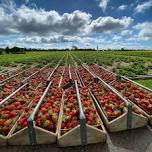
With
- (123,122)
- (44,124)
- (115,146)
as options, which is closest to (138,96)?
(123,122)

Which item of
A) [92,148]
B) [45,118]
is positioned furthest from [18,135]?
[92,148]

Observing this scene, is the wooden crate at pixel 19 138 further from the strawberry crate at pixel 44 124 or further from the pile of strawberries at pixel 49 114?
the pile of strawberries at pixel 49 114

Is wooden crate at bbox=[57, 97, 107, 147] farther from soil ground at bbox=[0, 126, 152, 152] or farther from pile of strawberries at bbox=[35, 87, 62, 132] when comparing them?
pile of strawberries at bbox=[35, 87, 62, 132]

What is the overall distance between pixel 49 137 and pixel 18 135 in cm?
56

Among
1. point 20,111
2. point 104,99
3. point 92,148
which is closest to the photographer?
point 92,148

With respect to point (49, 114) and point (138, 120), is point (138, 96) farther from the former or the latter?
point (49, 114)

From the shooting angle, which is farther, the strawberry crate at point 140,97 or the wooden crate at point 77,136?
the strawberry crate at point 140,97

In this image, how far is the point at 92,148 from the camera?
13.9ft

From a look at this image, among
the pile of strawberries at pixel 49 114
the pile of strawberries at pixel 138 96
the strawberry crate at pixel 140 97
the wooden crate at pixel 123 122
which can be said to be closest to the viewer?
the pile of strawberries at pixel 49 114

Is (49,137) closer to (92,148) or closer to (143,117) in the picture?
(92,148)

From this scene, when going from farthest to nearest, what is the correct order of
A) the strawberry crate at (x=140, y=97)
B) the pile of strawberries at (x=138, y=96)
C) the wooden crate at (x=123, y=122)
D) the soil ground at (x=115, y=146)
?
the pile of strawberries at (x=138, y=96) → the strawberry crate at (x=140, y=97) → the wooden crate at (x=123, y=122) → the soil ground at (x=115, y=146)

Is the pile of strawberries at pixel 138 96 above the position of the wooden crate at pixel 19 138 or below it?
above

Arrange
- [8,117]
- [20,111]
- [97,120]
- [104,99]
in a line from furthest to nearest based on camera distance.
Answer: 1. [104,99]
2. [20,111]
3. [8,117]
4. [97,120]

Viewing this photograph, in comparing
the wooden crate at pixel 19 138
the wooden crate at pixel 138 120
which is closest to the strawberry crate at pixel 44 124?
the wooden crate at pixel 19 138
